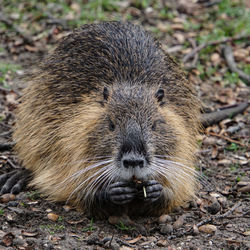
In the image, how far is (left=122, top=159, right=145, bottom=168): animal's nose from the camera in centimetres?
399

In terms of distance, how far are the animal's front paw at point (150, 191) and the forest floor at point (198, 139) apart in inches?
12.1

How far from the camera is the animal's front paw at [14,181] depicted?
17.1ft

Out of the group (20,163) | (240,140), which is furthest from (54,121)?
(240,140)

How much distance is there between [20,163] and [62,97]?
3.43 feet

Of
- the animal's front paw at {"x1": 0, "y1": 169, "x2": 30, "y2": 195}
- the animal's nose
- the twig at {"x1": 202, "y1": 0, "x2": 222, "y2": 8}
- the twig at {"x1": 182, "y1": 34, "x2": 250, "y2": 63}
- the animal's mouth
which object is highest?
the twig at {"x1": 202, "y1": 0, "x2": 222, "y2": 8}

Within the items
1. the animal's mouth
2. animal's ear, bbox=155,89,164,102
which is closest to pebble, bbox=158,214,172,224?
the animal's mouth

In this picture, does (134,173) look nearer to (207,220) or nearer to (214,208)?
(207,220)

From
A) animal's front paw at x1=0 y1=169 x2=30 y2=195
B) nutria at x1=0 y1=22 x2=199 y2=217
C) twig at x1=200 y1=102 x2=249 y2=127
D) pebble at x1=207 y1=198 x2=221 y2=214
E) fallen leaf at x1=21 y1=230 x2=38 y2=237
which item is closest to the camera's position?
fallen leaf at x1=21 y1=230 x2=38 y2=237

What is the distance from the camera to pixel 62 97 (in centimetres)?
530

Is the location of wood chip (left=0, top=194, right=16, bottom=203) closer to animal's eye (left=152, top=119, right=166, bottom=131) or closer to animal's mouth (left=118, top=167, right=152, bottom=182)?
animal's mouth (left=118, top=167, right=152, bottom=182)

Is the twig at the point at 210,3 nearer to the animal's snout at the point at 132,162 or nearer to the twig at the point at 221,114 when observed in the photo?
the twig at the point at 221,114

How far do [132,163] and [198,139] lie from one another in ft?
8.28

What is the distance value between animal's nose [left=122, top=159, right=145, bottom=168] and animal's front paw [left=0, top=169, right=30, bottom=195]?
1.66 metres

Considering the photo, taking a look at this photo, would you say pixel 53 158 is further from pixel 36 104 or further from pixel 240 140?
pixel 240 140
